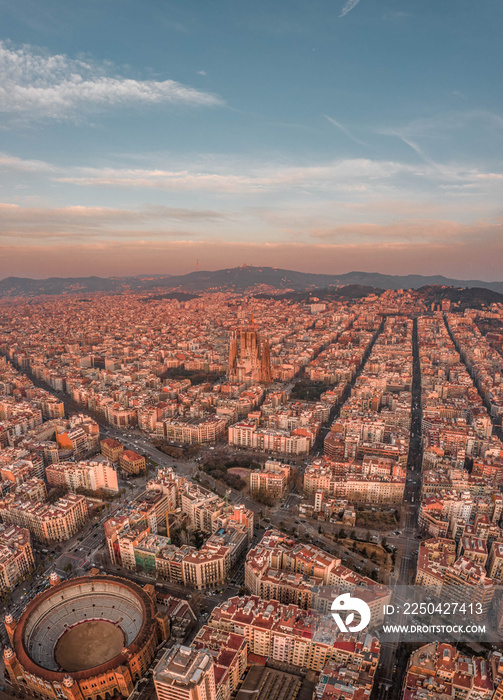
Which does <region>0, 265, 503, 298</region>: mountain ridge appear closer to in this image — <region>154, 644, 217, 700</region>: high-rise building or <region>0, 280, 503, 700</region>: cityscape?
<region>0, 280, 503, 700</region>: cityscape

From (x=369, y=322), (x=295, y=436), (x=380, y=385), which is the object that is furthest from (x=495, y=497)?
(x=369, y=322)

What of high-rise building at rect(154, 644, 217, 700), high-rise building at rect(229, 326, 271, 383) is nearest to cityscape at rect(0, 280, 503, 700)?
high-rise building at rect(154, 644, 217, 700)

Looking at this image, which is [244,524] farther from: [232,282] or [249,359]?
[232,282]

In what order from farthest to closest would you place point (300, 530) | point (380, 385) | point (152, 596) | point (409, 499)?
1. point (380, 385)
2. point (409, 499)
3. point (300, 530)
4. point (152, 596)

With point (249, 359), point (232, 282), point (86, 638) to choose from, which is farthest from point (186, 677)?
point (232, 282)

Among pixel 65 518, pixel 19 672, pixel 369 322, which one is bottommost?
pixel 19 672

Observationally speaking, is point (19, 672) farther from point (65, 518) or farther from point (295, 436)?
point (295, 436)
